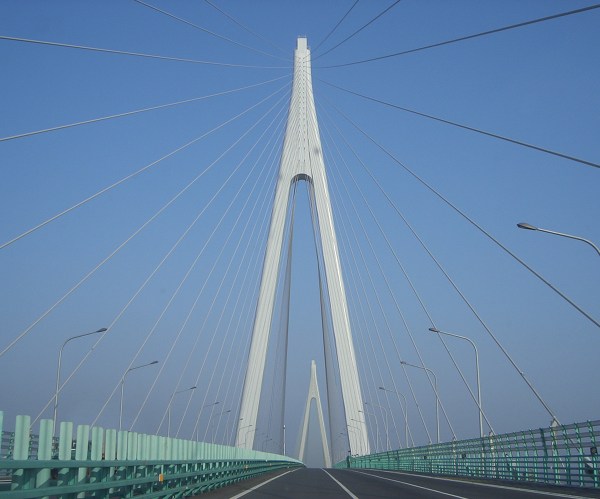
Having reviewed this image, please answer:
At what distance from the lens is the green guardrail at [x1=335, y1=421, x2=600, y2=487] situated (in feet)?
72.7

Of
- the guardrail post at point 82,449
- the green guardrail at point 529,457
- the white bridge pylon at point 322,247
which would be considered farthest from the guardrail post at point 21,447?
the white bridge pylon at point 322,247

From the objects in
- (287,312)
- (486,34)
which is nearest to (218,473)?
(486,34)

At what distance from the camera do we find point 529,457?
27.2 meters

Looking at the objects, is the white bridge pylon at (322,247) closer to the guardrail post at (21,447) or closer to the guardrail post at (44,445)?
the guardrail post at (44,445)

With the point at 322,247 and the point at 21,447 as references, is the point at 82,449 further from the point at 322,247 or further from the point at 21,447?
the point at 322,247

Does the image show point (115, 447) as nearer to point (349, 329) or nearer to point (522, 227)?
point (522, 227)

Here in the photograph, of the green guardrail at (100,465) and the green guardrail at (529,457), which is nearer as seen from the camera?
the green guardrail at (100,465)

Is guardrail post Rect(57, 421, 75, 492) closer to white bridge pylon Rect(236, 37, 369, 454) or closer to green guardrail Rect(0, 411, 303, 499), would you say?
green guardrail Rect(0, 411, 303, 499)

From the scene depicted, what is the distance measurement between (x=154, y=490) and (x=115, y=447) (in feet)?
10.1

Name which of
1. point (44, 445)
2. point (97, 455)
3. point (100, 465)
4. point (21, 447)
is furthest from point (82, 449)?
point (21, 447)

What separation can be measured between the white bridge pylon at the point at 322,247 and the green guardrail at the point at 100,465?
1969cm

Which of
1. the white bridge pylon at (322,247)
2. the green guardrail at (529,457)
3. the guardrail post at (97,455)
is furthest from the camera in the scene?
the white bridge pylon at (322,247)

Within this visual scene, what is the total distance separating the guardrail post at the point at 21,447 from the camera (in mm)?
8995

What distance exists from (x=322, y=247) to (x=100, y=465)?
A: 31385 millimetres
